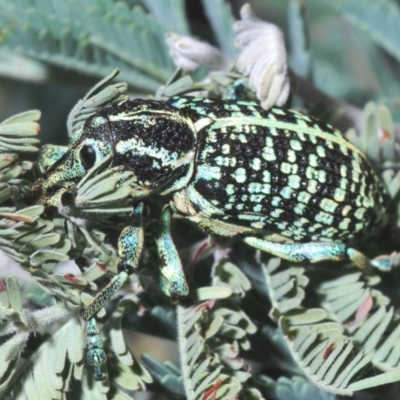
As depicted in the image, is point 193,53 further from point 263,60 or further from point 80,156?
point 80,156

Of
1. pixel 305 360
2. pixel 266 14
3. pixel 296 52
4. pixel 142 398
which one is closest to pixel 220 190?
pixel 305 360

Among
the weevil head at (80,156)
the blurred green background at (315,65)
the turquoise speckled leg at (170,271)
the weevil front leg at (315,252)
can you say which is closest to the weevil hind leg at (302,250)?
the weevil front leg at (315,252)

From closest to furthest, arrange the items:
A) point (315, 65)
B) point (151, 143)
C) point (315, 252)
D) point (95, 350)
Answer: point (95, 350), point (151, 143), point (315, 252), point (315, 65)

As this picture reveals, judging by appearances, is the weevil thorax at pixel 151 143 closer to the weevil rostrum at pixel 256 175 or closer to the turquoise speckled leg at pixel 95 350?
the weevil rostrum at pixel 256 175

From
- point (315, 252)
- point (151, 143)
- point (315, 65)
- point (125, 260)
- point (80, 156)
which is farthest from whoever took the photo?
point (315, 65)

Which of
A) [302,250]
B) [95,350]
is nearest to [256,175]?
[302,250]

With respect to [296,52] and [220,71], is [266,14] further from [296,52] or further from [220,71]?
[220,71]
